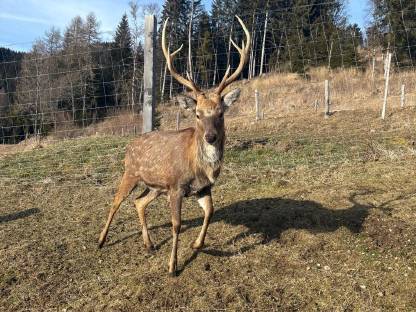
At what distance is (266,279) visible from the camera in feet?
14.1

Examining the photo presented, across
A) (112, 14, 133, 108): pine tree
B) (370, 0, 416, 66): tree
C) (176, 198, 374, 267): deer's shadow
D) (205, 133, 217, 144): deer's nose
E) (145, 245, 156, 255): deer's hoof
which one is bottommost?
(145, 245, 156, 255): deer's hoof

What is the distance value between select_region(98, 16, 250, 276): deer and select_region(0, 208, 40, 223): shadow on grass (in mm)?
1930

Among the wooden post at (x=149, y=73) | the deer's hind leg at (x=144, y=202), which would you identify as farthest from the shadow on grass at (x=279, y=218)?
the wooden post at (x=149, y=73)

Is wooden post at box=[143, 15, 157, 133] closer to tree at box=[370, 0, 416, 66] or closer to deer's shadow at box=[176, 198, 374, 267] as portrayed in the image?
deer's shadow at box=[176, 198, 374, 267]

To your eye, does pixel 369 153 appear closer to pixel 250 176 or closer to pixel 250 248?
pixel 250 176

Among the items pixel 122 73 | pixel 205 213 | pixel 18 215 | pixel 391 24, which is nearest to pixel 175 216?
pixel 205 213

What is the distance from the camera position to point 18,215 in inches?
270

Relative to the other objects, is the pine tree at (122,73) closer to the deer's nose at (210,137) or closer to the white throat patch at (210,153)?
the white throat patch at (210,153)

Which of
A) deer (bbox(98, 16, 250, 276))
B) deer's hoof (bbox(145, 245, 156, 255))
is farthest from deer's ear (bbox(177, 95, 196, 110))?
deer's hoof (bbox(145, 245, 156, 255))

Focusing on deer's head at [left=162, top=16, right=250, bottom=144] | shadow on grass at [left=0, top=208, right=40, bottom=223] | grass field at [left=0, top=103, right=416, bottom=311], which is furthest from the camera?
shadow on grass at [left=0, top=208, right=40, bottom=223]

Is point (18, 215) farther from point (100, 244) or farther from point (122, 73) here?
point (122, 73)

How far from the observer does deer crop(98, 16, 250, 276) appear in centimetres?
481

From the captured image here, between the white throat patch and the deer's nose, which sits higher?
the deer's nose

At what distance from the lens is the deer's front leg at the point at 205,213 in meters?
4.99
